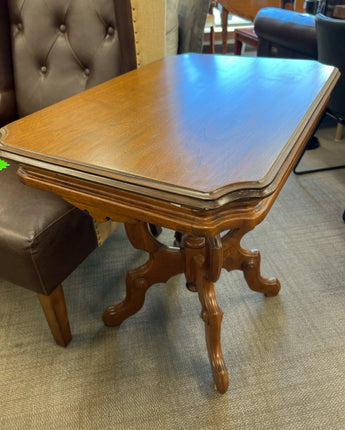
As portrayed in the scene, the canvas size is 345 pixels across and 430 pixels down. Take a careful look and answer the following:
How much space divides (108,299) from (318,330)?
2.22 ft

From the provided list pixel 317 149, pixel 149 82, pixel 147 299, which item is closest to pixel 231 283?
pixel 147 299

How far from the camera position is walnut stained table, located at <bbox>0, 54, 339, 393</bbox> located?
489mm

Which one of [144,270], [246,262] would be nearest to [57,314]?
[144,270]

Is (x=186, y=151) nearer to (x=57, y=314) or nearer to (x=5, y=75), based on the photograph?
(x=57, y=314)

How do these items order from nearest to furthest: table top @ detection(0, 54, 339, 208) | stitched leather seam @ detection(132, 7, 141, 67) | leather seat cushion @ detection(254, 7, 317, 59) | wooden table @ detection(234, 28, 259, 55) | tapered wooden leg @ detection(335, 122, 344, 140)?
table top @ detection(0, 54, 339, 208)
stitched leather seam @ detection(132, 7, 141, 67)
leather seat cushion @ detection(254, 7, 317, 59)
tapered wooden leg @ detection(335, 122, 344, 140)
wooden table @ detection(234, 28, 259, 55)

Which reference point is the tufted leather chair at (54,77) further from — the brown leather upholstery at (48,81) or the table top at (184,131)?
the table top at (184,131)

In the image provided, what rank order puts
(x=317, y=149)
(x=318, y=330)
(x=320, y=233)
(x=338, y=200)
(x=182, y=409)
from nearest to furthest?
1. (x=182, y=409)
2. (x=318, y=330)
3. (x=320, y=233)
4. (x=338, y=200)
5. (x=317, y=149)

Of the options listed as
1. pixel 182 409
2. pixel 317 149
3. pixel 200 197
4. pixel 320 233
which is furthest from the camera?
pixel 317 149

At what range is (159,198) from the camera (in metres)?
0.48

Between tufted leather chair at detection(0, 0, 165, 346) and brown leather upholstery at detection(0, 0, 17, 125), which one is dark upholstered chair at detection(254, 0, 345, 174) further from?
brown leather upholstery at detection(0, 0, 17, 125)

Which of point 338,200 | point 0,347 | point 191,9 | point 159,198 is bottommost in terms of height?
point 0,347

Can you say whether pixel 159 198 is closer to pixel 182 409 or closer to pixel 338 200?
pixel 182 409

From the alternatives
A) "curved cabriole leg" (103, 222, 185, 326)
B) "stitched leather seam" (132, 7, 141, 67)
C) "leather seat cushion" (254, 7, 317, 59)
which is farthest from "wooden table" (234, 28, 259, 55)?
"curved cabriole leg" (103, 222, 185, 326)

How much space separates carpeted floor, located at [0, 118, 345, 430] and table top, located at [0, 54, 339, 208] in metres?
0.64
